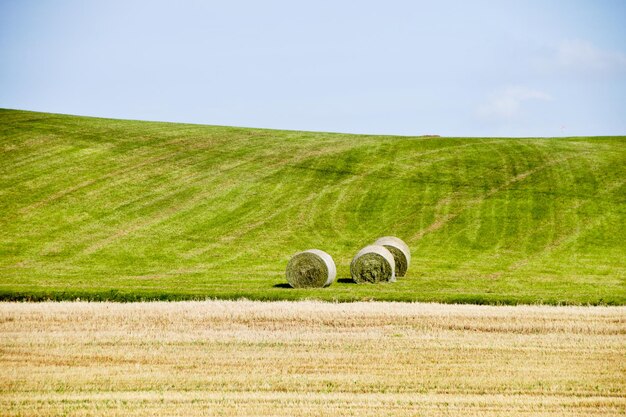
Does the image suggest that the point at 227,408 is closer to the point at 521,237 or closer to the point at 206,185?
the point at 521,237

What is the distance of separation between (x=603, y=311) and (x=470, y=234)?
21.2 meters

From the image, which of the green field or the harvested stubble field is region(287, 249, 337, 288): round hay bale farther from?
the harvested stubble field

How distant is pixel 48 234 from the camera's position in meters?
41.5

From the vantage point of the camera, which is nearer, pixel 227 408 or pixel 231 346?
pixel 227 408

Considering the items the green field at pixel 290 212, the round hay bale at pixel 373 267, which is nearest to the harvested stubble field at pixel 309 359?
the green field at pixel 290 212

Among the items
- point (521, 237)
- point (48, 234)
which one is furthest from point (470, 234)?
point (48, 234)

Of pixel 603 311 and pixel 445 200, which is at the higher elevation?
pixel 445 200

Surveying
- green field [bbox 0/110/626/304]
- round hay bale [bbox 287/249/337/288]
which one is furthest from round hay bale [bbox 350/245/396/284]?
round hay bale [bbox 287/249/337/288]

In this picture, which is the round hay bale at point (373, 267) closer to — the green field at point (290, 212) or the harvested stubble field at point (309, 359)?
the green field at point (290, 212)

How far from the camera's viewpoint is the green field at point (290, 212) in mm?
31531

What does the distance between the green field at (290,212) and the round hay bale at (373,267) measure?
0.61m

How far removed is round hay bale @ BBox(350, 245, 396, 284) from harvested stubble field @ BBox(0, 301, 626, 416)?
7.27m

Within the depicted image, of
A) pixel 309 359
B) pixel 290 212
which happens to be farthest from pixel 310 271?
pixel 290 212

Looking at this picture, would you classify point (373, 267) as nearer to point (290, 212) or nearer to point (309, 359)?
point (309, 359)
